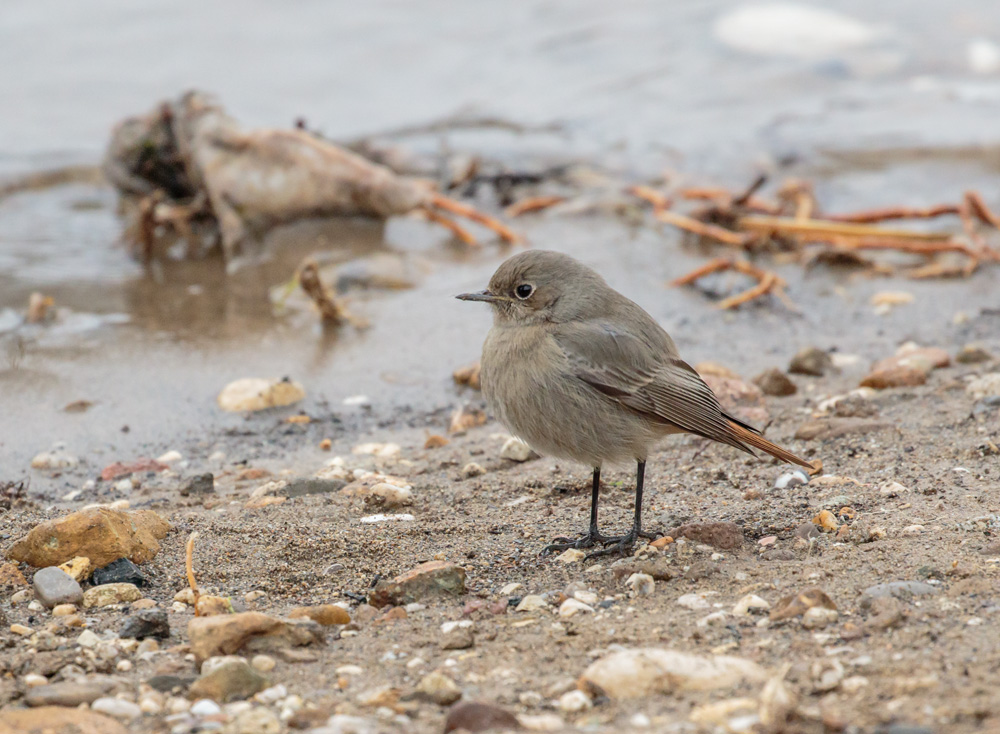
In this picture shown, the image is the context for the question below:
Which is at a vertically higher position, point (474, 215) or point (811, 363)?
point (474, 215)

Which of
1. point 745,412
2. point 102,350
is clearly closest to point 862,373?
point 745,412

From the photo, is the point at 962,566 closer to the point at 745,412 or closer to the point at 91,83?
the point at 745,412

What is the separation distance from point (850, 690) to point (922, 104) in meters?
11.7

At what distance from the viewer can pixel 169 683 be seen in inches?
133

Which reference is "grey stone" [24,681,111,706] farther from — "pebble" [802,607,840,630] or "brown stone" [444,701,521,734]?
"pebble" [802,607,840,630]

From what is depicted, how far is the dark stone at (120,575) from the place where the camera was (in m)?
4.24

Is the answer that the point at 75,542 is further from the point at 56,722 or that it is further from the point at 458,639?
the point at 458,639

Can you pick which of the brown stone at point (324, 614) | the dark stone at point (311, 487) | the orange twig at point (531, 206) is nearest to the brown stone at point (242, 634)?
the brown stone at point (324, 614)

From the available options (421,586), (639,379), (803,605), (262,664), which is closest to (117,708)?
(262,664)

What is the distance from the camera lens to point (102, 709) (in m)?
3.22

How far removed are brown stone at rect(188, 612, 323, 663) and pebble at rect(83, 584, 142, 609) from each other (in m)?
0.58

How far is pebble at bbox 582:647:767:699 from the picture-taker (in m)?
3.21

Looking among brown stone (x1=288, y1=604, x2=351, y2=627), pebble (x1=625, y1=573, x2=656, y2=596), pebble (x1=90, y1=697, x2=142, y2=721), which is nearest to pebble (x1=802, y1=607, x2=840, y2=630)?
pebble (x1=625, y1=573, x2=656, y2=596)

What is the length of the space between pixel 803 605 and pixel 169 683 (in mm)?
1989
